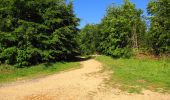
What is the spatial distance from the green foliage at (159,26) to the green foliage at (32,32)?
52.2 feet

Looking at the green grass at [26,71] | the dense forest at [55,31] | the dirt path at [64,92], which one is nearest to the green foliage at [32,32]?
the dense forest at [55,31]

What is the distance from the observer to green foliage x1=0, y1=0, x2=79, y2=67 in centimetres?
2539

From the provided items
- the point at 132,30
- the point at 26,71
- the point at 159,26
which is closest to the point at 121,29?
the point at 132,30

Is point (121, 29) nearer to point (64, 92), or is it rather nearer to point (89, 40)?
point (89, 40)

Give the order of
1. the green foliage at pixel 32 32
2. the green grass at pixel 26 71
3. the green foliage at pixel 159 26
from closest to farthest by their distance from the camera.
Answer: the green grass at pixel 26 71
the green foliage at pixel 32 32
the green foliage at pixel 159 26

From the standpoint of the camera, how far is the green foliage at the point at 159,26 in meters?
40.2

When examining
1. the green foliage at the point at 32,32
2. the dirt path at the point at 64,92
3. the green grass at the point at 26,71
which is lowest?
the dirt path at the point at 64,92

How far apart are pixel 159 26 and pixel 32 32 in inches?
894

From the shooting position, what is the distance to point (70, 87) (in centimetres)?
1591

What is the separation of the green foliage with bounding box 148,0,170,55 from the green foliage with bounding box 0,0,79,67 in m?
15.9

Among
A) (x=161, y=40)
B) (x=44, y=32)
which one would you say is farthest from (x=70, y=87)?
(x=161, y=40)

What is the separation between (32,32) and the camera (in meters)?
25.6

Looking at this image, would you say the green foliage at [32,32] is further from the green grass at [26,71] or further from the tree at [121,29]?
the tree at [121,29]

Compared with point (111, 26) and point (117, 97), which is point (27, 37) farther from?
point (111, 26)
